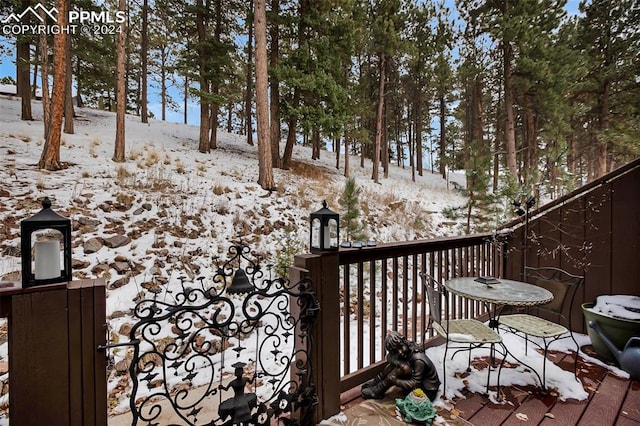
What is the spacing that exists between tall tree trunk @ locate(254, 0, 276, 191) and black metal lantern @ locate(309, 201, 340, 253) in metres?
5.10

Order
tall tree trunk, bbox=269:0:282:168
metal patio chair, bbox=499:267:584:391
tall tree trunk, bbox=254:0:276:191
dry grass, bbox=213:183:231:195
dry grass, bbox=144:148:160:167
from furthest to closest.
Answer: tall tree trunk, bbox=269:0:282:168
dry grass, bbox=144:148:160:167
tall tree trunk, bbox=254:0:276:191
dry grass, bbox=213:183:231:195
metal patio chair, bbox=499:267:584:391

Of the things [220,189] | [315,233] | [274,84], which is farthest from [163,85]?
[315,233]

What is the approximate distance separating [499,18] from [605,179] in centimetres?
767

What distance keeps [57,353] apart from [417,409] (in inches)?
71.4

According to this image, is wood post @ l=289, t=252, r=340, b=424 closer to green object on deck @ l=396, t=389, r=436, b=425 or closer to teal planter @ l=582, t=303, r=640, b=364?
green object on deck @ l=396, t=389, r=436, b=425

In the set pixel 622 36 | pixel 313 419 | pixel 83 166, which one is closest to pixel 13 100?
pixel 83 166

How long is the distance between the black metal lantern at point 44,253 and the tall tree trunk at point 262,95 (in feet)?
18.7

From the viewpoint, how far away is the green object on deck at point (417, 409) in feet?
5.74

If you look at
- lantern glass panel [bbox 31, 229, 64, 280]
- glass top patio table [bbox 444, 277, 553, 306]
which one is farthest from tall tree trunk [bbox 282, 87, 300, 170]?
lantern glass panel [bbox 31, 229, 64, 280]

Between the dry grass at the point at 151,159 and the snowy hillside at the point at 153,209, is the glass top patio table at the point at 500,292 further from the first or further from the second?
the dry grass at the point at 151,159

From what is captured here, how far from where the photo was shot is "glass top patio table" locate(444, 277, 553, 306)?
2004 mm

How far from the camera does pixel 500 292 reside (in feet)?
7.16

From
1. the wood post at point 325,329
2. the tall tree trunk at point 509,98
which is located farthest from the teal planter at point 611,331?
the tall tree trunk at point 509,98

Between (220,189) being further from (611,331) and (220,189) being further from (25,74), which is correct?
(25,74)
